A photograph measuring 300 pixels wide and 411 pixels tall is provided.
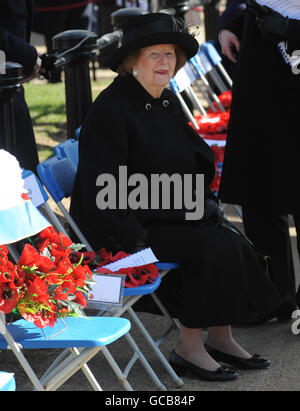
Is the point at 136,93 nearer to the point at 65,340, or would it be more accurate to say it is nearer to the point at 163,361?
the point at 163,361

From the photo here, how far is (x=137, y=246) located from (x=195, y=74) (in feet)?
10.4

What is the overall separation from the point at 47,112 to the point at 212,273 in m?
5.88

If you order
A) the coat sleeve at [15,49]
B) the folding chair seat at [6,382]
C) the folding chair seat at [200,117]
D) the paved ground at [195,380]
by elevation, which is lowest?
the paved ground at [195,380]

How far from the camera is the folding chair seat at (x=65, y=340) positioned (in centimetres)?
346

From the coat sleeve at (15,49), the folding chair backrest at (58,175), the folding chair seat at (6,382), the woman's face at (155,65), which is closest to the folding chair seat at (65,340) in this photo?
the folding chair seat at (6,382)

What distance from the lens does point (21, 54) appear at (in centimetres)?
485

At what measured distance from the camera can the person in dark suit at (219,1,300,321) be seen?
16.1ft

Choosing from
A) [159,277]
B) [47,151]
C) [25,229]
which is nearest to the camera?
[25,229]

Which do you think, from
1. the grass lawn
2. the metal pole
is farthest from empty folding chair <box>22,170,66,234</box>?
the grass lawn

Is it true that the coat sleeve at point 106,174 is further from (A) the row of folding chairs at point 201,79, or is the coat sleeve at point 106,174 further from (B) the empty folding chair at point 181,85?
(B) the empty folding chair at point 181,85

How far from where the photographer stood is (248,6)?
16.3 ft

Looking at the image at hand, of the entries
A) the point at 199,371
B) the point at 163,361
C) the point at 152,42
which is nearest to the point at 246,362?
the point at 199,371

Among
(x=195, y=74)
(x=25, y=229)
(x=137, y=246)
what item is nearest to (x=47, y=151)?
(x=195, y=74)

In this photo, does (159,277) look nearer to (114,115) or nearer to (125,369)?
(125,369)
